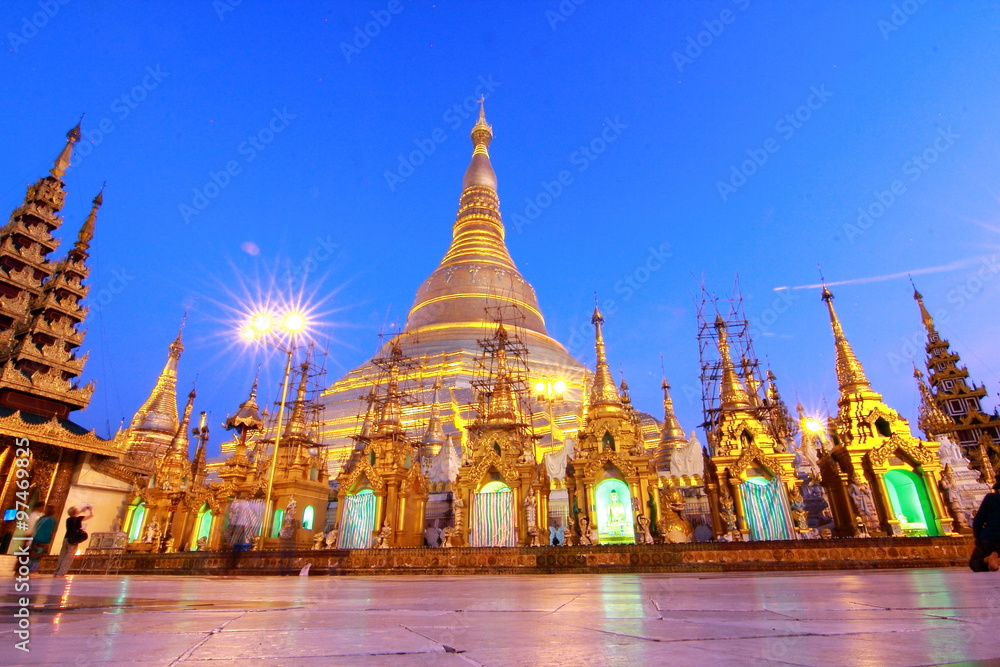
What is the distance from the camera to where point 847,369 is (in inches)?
826

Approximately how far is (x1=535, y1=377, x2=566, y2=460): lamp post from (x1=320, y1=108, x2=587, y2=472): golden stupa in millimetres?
128

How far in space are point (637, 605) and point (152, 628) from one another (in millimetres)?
2705

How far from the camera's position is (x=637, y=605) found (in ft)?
12.0

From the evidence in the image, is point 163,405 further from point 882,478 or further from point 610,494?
point 882,478

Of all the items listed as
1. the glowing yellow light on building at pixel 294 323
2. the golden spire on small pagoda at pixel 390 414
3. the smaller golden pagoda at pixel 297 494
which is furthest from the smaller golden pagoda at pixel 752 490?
the smaller golden pagoda at pixel 297 494

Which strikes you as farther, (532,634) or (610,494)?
(610,494)

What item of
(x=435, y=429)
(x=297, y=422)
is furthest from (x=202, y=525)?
(x=435, y=429)

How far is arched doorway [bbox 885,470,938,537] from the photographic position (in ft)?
53.8

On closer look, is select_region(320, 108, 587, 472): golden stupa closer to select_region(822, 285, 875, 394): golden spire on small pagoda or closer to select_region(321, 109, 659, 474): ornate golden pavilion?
select_region(321, 109, 659, 474): ornate golden pavilion

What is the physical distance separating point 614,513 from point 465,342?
70.5ft

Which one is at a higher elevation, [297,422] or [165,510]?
[297,422]

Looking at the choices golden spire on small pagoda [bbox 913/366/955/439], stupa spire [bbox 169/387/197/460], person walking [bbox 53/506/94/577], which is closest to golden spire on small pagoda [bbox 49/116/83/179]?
stupa spire [bbox 169/387/197/460]

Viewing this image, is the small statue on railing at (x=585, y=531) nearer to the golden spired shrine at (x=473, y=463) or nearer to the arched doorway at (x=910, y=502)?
the golden spired shrine at (x=473, y=463)

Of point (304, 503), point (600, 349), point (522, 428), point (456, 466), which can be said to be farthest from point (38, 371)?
point (600, 349)
